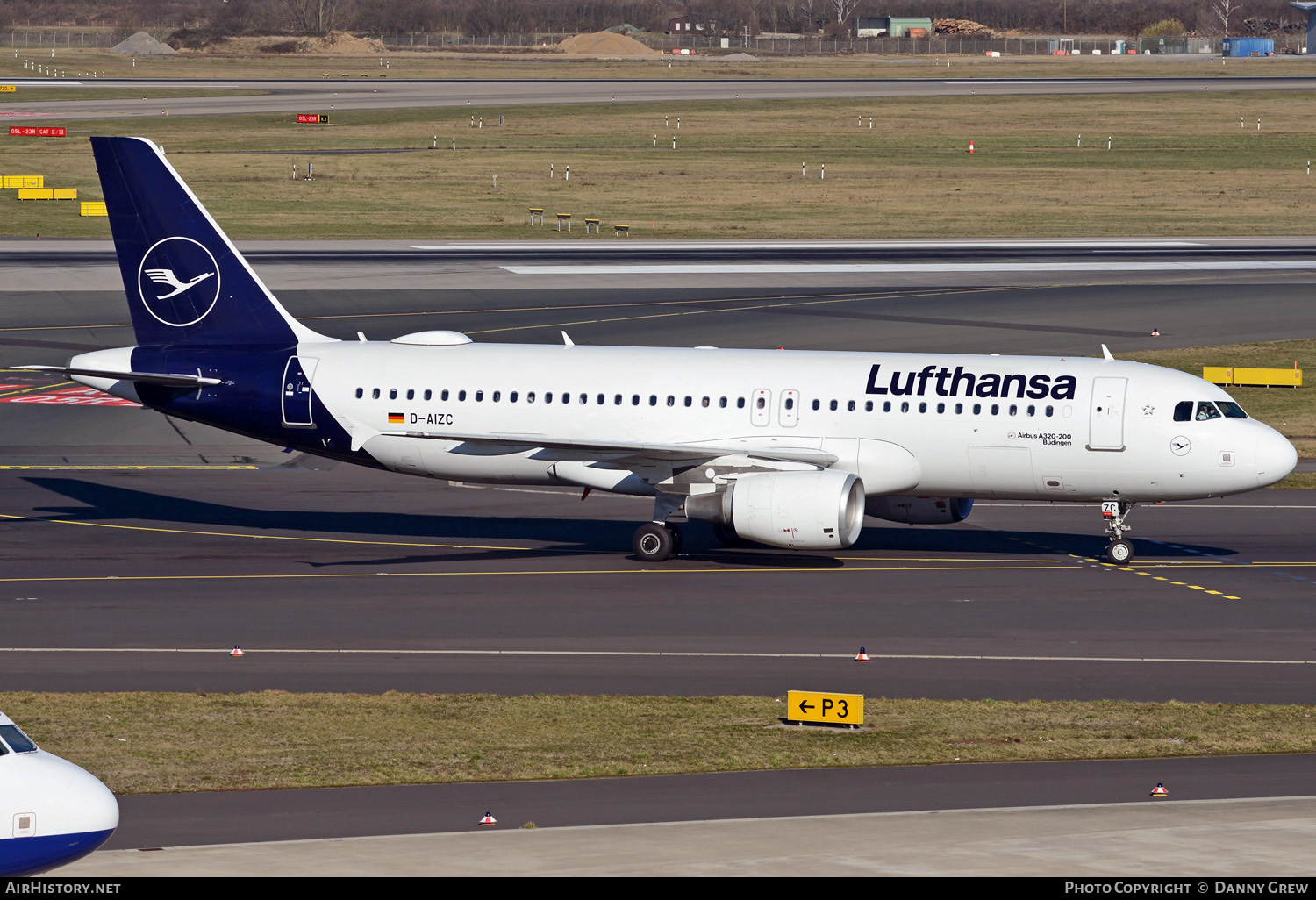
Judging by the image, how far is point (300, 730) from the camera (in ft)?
83.1

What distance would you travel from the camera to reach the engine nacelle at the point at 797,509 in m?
36.2

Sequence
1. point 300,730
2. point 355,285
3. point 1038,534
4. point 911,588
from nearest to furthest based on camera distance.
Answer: point 300,730 → point 911,588 → point 1038,534 → point 355,285

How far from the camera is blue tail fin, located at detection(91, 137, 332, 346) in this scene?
135 feet

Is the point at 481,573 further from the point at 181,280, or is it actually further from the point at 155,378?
the point at 181,280

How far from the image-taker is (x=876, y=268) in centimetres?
8919

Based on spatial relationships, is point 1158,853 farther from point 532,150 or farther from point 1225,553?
point 532,150

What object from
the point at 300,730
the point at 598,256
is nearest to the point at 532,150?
the point at 598,256

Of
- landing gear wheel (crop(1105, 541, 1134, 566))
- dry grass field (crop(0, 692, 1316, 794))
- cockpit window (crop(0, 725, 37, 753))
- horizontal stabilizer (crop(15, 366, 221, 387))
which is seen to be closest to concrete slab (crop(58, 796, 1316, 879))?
cockpit window (crop(0, 725, 37, 753))

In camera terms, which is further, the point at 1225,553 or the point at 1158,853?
the point at 1225,553

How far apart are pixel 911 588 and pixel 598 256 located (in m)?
59.9

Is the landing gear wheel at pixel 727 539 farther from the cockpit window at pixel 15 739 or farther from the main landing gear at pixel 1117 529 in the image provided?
the cockpit window at pixel 15 739

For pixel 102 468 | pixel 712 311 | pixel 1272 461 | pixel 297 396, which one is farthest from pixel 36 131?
pixel 1272 461

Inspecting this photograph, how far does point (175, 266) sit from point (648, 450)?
13.2 metres

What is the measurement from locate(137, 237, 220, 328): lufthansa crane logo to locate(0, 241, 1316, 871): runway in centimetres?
542
